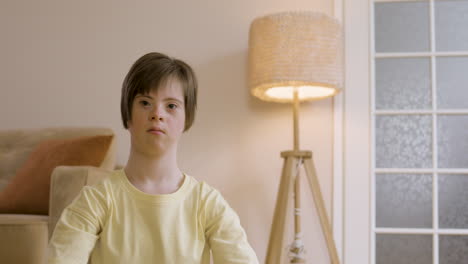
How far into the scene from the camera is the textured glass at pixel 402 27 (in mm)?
2826

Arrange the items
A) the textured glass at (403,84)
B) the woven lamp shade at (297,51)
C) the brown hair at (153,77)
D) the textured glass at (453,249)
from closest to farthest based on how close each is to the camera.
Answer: the brown hair at (153,77)
the woven lamp shade at (297,51)
the textured glass at (453,249)
the textured glass at (403,84)

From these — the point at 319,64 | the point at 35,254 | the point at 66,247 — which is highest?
the point at 319,64

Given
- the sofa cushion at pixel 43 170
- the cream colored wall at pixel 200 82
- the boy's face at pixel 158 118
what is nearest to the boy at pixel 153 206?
the boy's face at pixel 158 118

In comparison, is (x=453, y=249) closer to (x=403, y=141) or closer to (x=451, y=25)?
(x=403, y=141)

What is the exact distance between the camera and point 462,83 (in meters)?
2.78

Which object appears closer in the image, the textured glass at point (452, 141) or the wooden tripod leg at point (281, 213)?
the wooden tripod leg at point (281, 213)

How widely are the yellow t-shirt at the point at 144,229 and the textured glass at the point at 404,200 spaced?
5.73 feet

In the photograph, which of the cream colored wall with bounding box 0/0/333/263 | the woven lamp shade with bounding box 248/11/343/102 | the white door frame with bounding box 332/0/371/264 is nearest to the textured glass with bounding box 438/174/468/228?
the white door frame with bounding box 332/0/371/264

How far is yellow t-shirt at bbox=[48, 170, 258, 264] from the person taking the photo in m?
1.11

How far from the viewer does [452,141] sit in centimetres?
276

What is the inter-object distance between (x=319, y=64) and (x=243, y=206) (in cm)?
85

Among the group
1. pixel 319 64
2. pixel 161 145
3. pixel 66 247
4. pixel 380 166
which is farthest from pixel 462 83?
pixel 66 247

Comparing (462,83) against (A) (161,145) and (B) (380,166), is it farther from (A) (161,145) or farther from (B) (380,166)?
(A) (161,145)

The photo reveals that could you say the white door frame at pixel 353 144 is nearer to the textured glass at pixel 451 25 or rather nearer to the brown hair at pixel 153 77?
Result: the textured glass at pixel 451 25
